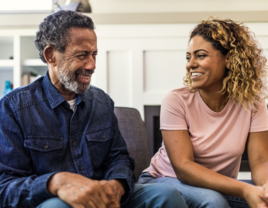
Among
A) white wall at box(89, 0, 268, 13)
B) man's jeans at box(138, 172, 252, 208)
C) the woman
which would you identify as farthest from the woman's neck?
white wall at box(89, 0, 268, 13)

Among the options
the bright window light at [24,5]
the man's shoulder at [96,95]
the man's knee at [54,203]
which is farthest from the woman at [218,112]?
the bright window light at [24,5]

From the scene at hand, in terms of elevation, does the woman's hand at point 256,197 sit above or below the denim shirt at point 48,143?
below

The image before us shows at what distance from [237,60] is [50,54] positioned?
2.46ft

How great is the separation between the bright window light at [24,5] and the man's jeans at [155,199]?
5.76 ft

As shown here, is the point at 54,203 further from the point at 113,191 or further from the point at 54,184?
the point at 113,191

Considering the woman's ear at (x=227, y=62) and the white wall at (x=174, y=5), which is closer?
the woman's ear at (x=227, y=62)

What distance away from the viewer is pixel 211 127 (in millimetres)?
1286

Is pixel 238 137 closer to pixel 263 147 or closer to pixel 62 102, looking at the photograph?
pixel 263 147

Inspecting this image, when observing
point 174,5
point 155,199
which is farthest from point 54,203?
point 174,5

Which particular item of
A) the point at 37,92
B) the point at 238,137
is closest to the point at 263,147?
the point at 238,137

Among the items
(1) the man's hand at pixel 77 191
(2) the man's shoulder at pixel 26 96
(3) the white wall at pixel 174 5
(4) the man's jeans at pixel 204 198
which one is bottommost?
(4) the man's jeans at pixel 204 198

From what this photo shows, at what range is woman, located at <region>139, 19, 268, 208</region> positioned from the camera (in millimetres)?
1244

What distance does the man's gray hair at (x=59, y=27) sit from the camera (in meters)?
1.12

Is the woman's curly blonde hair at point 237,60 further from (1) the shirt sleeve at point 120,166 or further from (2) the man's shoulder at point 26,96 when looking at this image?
(2) the man's shoulder at point 26,96
